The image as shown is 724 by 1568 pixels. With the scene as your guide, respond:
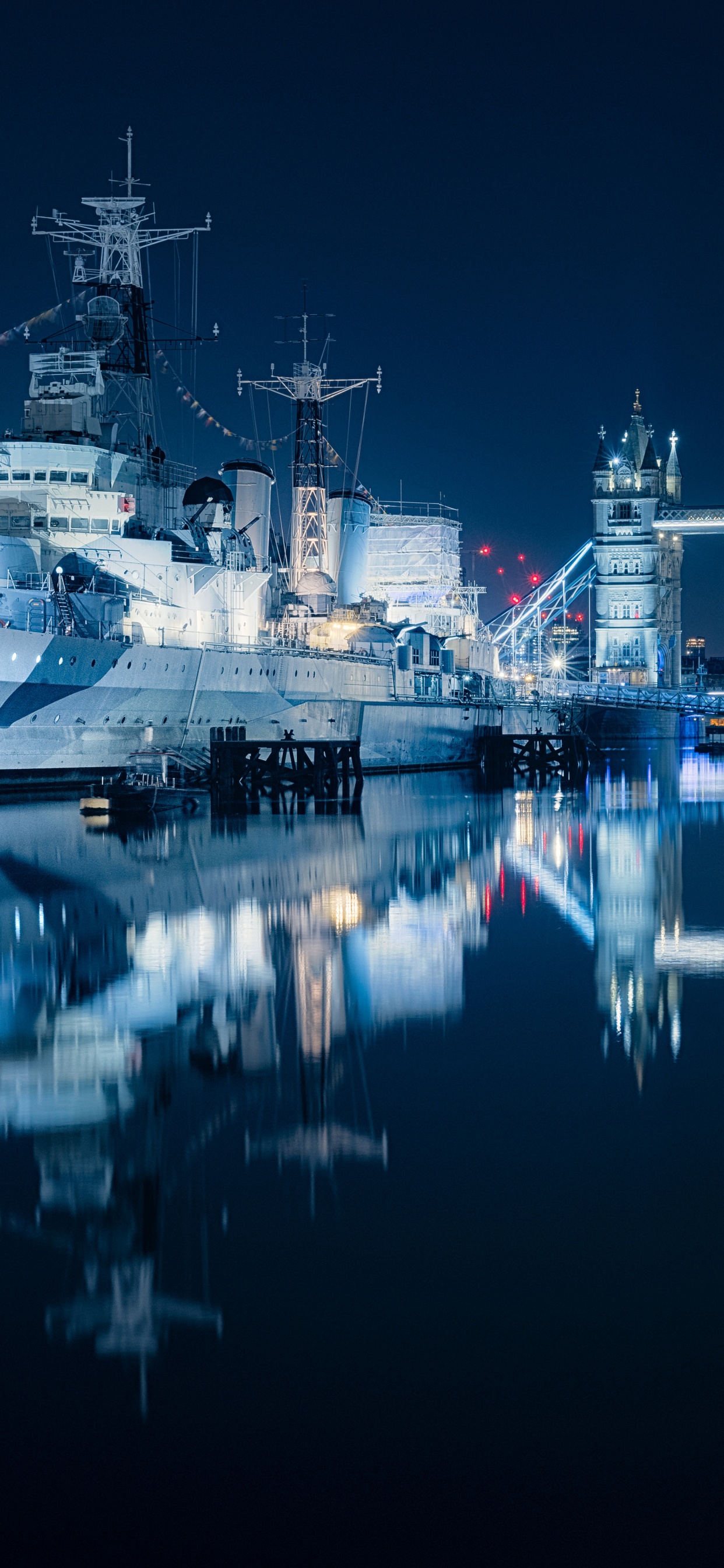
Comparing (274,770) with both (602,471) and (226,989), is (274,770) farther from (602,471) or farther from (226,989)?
(602,471)

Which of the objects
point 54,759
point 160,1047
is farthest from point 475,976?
point 54,759

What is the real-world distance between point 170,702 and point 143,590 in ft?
10.8

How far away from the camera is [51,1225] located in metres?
5.66

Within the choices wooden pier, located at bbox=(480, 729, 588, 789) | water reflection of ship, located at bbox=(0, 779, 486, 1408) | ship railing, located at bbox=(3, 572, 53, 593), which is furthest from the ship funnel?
water reflection of ship, located at bbox=(0, 779, 486, 1408)

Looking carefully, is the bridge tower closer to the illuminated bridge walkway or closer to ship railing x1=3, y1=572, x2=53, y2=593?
the illuminated bridge walkway

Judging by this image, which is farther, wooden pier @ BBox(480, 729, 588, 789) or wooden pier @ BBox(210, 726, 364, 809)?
wooden pier @ BBox(480, 729, 588, 789)

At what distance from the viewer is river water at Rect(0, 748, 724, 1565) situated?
12.6ft

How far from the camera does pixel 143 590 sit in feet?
122

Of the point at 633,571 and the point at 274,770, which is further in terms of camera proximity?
the point at 633,571

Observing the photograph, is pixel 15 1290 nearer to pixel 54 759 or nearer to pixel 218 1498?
pixel 218 1498

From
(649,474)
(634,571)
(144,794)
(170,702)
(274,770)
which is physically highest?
(649,474)

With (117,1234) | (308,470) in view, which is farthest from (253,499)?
(117,1234)

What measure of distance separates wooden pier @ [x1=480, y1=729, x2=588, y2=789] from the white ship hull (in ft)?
14.5

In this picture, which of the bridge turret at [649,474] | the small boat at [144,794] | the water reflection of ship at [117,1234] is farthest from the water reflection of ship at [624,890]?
the bridge turret at [649,474]
